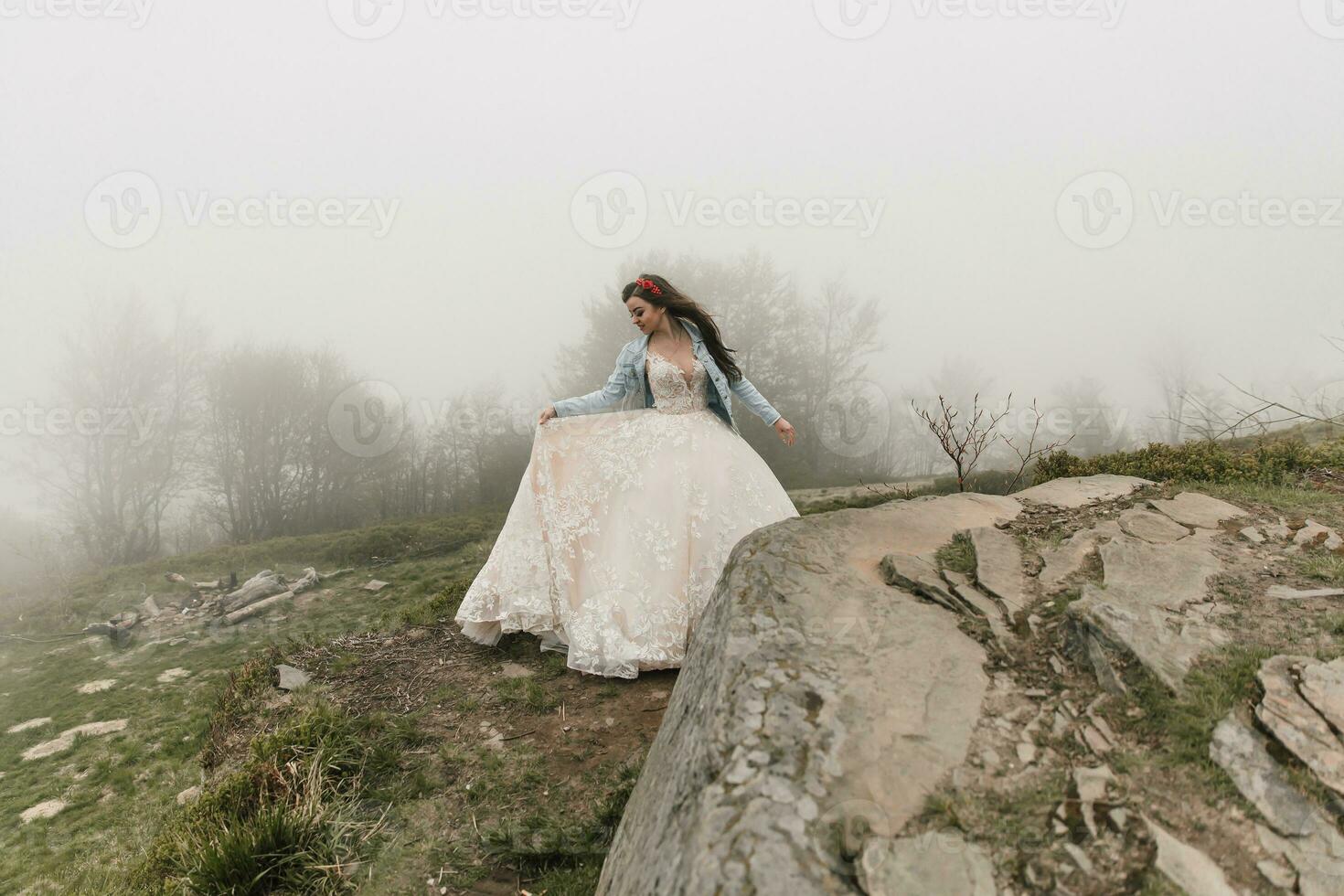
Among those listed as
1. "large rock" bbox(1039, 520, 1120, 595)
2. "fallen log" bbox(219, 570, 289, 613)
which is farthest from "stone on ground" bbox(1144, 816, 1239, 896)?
"fallen log" bbox(219, 570, 289, 613)

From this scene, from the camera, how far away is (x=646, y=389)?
17.0 ft

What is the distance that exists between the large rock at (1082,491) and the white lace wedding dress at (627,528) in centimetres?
177

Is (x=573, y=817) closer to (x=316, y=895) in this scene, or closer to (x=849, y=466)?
(x=316, y=895)

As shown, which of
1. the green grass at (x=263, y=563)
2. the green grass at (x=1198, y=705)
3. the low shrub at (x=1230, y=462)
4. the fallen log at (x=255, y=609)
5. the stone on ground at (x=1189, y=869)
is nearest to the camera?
the stone on ground at (x=1189, y=869)

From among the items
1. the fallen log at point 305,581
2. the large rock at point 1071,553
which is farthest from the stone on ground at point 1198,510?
the fallen log at point 305,581

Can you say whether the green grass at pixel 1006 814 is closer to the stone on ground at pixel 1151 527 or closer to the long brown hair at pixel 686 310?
the stone on ground at pixel 1151 527

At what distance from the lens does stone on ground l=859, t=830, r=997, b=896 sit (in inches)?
52.2

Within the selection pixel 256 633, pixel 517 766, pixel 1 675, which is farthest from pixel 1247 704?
pixel 1 675

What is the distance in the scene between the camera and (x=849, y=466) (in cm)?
1570

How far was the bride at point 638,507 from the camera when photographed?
439 centimetres

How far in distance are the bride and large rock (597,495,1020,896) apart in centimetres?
166

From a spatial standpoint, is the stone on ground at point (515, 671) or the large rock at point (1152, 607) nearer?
the large rock at point (1152, 607)

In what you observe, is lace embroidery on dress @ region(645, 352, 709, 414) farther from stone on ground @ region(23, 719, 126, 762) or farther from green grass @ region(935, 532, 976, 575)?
stone on ground @ region(23, 719, 126, 762)

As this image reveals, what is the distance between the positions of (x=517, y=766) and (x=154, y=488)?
1685 centimetres
